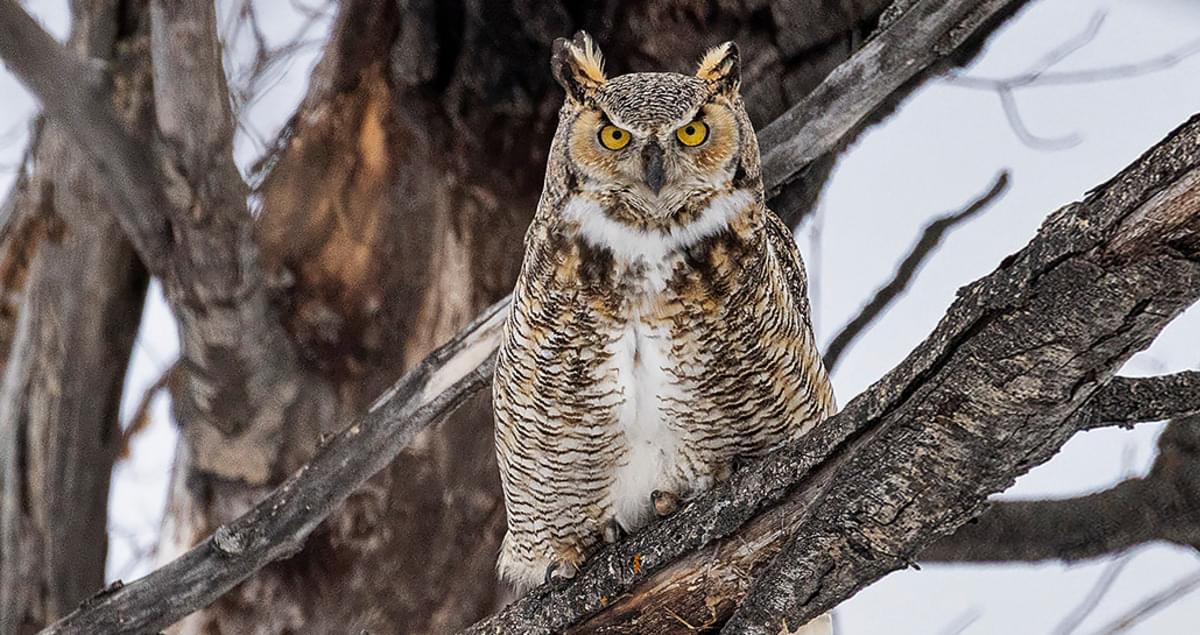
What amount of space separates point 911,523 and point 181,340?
1.78m

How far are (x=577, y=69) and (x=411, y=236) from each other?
1076 mm

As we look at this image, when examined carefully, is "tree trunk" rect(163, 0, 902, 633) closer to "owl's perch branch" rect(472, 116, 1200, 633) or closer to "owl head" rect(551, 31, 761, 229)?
"owl head" rect(551, 31, 761, 229)

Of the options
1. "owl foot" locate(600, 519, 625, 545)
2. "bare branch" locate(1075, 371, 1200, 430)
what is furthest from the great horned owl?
"bare branch" locate(1075, 371, 1200, 430)

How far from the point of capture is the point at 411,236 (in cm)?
308

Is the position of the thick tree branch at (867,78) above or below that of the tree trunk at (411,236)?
below

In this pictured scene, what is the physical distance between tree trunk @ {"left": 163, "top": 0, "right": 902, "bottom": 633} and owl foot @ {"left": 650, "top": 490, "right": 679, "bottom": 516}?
3.46 ft

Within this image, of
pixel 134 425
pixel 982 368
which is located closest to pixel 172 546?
pixel 134 425

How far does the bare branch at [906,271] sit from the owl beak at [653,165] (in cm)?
86

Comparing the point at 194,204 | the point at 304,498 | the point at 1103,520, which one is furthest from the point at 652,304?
the point at 1103,520

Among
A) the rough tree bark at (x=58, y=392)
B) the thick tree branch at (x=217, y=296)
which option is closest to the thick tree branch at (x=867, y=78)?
the thick tree branch at (x=217, y=296)

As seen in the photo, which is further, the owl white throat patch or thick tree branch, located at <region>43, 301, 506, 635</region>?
thick tree branch, located at <region>43, 301, 506, 635</region>

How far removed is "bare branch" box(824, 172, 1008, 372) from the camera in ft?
8.27

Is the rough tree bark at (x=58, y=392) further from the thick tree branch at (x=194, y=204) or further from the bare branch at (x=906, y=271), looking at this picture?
the bare branch at (x=906, y=271)

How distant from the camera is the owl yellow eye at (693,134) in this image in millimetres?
1976
